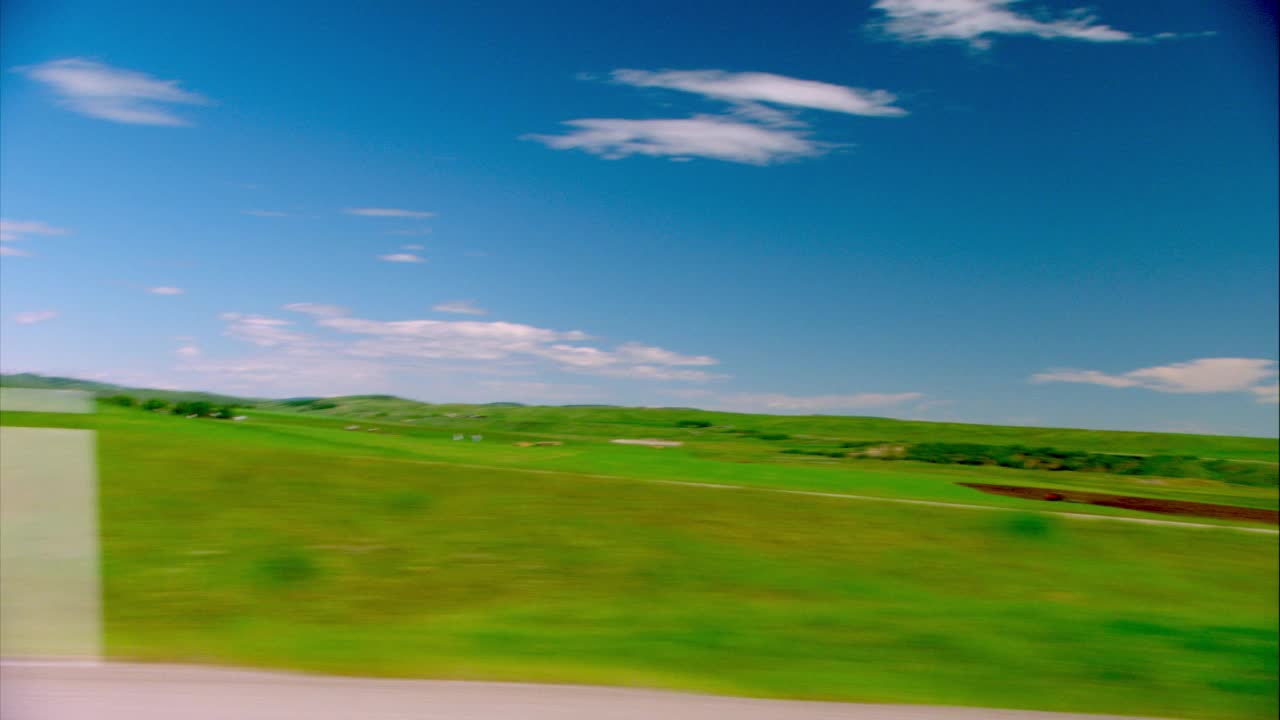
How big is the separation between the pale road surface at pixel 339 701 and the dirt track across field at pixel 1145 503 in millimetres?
5332

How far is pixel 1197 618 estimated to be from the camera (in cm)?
632

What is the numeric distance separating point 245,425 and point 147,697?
20.2 feet

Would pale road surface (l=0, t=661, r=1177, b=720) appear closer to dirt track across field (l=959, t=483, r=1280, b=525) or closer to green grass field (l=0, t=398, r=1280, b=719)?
A: green grass field (l=0, t=398, r=1280, b=719)

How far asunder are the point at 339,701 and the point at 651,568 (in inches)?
124

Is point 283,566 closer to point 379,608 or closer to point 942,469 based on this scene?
point 379,608

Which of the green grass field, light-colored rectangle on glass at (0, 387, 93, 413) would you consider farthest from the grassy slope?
light-colored rectangle on glass at (0, 387, 93, 413)

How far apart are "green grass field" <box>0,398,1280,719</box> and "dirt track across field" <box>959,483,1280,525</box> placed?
0.42 metres

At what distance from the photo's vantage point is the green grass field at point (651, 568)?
4.94 m

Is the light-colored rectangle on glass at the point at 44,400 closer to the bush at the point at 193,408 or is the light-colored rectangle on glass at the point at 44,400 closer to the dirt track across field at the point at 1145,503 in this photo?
the bush at the point at 193,408

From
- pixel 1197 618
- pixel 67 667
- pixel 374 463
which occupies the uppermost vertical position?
pixel 374 463

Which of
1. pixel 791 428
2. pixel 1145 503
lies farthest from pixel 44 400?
pixel 1145 503

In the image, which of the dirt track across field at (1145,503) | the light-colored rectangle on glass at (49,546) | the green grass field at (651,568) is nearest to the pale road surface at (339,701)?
the green grass field at (651,568)

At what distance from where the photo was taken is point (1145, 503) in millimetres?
9289

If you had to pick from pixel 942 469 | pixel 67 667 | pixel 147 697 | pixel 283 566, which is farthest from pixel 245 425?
pixel 942 469
